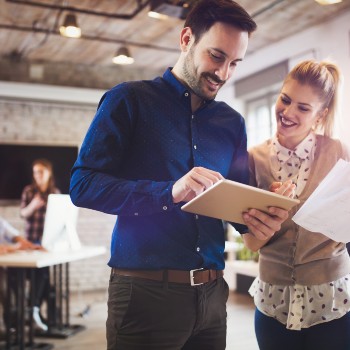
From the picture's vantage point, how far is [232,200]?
112 cm

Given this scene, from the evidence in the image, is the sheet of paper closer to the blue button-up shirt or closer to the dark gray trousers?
the blue button-up shirt

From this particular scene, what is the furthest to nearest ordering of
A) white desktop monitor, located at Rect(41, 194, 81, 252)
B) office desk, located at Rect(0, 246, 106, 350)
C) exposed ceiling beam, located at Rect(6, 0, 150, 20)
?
1. exposed ceiling beam, located at Rect(6, 0, 150, 20)
2. white desktop monitor, located at Rect(41, 194, 81, 252)
3. office desk, located at Rect(0, 246, 106, 350)

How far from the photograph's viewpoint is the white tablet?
104 centimetres

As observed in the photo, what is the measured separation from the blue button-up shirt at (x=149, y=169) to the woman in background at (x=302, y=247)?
A: 33 cm

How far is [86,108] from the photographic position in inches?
265

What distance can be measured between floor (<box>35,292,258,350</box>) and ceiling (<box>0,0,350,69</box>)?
2.89 m

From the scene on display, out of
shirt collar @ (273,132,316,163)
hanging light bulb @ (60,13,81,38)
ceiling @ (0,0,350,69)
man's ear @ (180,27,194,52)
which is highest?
ceiling @ (0,0,350,69)

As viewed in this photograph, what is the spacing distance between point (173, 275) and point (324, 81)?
899 mm

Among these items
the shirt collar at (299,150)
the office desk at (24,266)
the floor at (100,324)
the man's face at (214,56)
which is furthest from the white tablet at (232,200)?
the floor at (100,324)

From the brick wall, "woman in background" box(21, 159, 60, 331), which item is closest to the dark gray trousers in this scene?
"woman in background" box(21, 159, 60, 331)

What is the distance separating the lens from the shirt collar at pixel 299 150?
167 centimetres

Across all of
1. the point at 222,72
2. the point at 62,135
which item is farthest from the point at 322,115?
the point at 62,135

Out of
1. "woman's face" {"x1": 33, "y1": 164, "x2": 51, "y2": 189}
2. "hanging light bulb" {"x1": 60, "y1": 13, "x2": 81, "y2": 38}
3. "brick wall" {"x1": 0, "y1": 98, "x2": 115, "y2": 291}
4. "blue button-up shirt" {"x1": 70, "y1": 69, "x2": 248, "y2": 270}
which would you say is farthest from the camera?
"brick wall" {"x1": 0, "y1": 98, "x2": 115, "y2": 291}

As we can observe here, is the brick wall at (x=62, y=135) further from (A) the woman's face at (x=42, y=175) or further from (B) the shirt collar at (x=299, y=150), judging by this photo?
(B) the shirt collar at (x=299, y=150)
